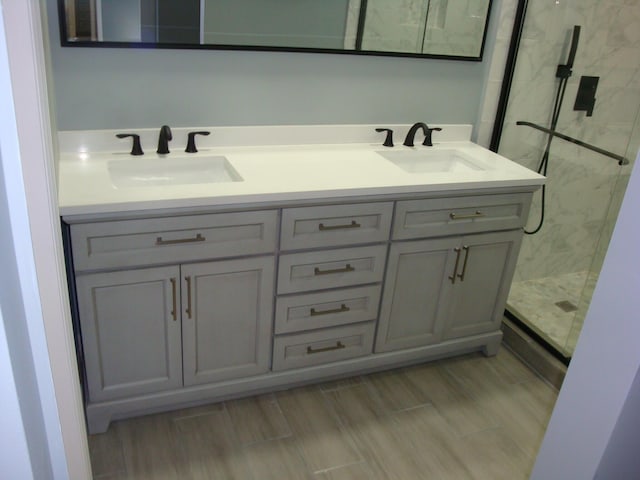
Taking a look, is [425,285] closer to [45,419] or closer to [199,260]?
[199,260]

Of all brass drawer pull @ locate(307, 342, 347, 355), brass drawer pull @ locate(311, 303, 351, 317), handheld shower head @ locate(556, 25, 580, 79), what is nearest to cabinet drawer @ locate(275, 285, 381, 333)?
brass drawer pull @ locate(311, 303, 351, 317)

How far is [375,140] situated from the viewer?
8.61 ft

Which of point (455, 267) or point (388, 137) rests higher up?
point (388, 137)

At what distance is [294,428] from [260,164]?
1008 millimetres

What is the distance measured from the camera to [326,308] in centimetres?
226

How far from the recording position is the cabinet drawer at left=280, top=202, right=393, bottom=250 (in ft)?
6.69

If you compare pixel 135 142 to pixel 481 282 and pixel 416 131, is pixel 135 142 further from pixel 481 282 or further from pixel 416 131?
pixel 481 282

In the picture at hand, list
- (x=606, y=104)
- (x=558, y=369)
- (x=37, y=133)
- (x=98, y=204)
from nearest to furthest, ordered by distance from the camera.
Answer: (x=37, y=133) → (x=98, y=204) → (x=558, y=369) → (x=606, y=104)

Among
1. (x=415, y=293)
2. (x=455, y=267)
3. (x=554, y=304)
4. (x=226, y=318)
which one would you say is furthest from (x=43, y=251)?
(x=554, y=304)

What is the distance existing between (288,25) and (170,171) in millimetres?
722

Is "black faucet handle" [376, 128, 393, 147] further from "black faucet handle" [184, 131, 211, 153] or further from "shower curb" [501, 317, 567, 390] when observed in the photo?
"shower curb" [501, 317, 567, 390]

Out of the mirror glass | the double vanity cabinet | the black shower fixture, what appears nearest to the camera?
the double vanity cabinet

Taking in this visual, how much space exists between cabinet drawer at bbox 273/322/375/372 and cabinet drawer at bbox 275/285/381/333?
0.12 feet

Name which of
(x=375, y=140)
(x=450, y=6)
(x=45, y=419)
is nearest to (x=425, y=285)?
(x=375, y=140)
